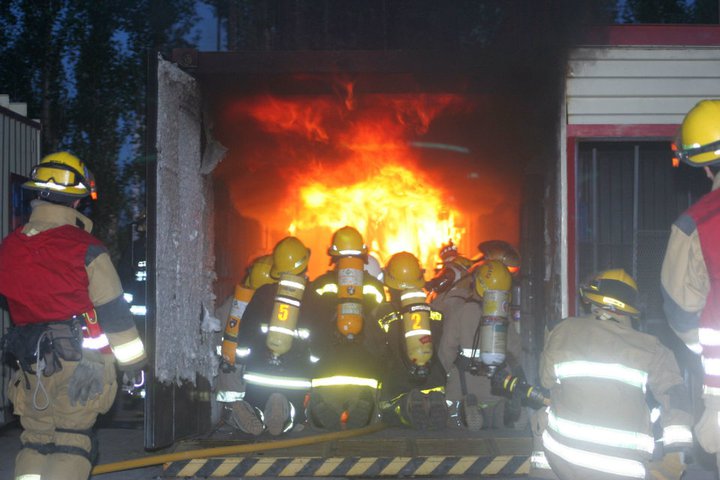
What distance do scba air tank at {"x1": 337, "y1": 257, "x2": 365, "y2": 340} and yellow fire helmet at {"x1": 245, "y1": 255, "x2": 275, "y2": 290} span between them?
0.87 meters

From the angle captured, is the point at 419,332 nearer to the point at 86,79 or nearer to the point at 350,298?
the point at 350,298

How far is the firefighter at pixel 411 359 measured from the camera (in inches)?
299

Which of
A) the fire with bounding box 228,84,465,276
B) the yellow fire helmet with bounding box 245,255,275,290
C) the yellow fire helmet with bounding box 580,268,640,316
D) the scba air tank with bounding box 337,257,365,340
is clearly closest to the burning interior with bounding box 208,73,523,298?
the fire with bounding box 228,84,465,276

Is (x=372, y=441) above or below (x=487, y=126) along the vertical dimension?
below

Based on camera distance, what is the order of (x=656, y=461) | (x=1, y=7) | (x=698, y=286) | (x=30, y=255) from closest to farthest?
(x=698, y=286)
(x=656, y=461)
(x=30, y=255)
(x=1, y=7)

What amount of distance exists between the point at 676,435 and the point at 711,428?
506 millimetres

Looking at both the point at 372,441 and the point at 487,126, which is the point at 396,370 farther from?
the point at 487,126

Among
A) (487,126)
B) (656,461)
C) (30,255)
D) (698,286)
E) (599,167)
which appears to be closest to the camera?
(698,286)

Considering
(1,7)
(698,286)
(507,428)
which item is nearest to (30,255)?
(698,286)

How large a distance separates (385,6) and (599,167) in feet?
19.6

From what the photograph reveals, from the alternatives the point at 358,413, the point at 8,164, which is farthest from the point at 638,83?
the point at 8,164

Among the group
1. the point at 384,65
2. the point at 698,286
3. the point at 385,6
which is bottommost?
the point at 698,286

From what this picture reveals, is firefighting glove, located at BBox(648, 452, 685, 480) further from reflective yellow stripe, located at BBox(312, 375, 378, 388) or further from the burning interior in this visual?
the burning interior

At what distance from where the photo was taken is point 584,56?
7281 mm
